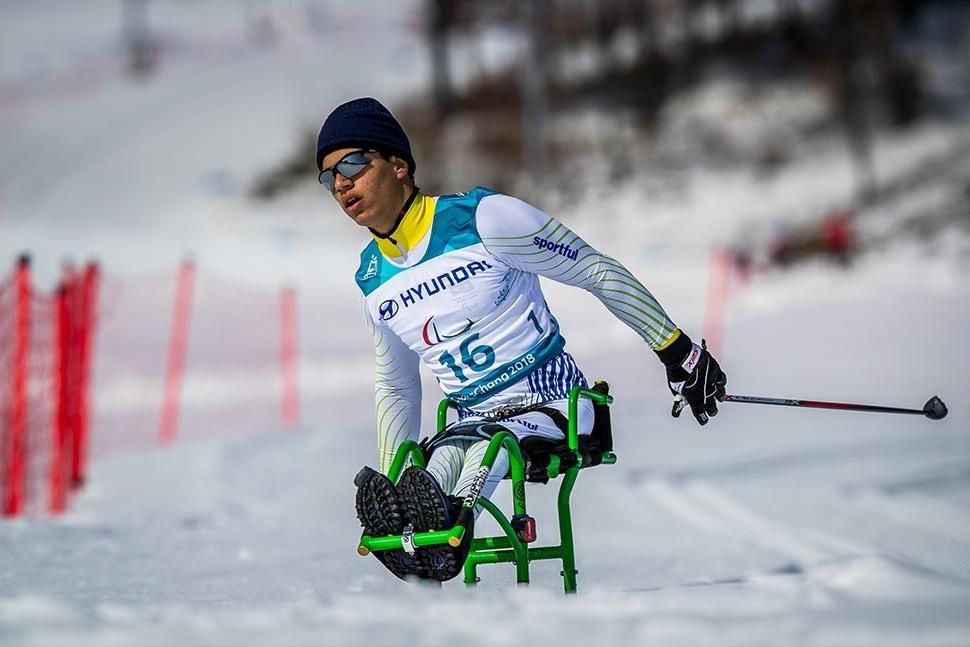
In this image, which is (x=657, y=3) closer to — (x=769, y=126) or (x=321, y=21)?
(x=769, y=126)

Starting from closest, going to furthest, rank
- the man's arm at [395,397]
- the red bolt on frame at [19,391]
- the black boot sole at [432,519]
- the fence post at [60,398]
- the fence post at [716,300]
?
the black boot sole at [432,519]
the man's arm at [395,397]
the red bolt on frame at [19,391]
the fence post at [60,398]
the fence post at [716,300]

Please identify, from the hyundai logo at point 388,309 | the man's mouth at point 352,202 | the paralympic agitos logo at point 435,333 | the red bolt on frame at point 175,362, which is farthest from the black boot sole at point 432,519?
the red bolt on frame at point 175,362

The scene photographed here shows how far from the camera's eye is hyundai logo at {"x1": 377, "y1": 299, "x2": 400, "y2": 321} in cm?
446

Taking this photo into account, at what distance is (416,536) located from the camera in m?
3.86

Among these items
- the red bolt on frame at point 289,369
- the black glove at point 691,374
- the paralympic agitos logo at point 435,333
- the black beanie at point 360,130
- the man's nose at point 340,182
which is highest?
the red bolt on frame at point 289,369

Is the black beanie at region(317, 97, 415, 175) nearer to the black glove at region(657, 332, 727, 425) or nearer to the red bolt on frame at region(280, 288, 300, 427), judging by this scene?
the black glove at region(657, 332, 727, 425)

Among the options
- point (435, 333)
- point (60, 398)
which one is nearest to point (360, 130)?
point (435, 333)

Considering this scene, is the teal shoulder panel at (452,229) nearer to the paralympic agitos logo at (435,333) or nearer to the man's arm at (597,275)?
the man's arm at (597,275)

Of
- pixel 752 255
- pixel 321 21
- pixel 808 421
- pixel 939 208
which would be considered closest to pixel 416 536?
pixel 808 421

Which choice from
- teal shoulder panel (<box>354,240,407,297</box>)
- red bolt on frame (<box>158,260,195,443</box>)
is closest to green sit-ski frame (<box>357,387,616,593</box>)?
teal shoulder panel (<box>354,240,407,297</box>)

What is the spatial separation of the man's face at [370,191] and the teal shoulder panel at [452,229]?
0.50 feet

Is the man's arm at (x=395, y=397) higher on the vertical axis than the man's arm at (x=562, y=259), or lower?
lower

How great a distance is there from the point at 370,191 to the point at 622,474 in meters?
6.24

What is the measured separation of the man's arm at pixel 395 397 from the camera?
4.68m
